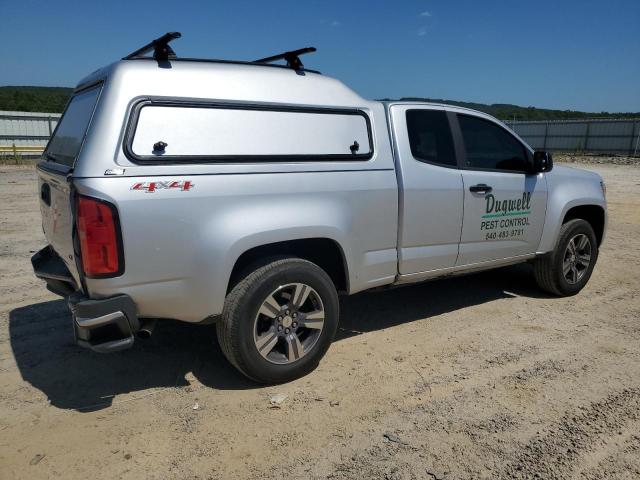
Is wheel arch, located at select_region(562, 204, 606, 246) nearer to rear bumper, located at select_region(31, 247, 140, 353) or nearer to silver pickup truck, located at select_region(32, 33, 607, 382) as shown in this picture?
silver pickup truck, located at select_region(32, 33, 607, 382)

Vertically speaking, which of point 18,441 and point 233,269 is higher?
point 233,269

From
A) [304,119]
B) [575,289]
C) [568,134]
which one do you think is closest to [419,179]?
[304,119]

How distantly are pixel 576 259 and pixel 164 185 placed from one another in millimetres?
4419

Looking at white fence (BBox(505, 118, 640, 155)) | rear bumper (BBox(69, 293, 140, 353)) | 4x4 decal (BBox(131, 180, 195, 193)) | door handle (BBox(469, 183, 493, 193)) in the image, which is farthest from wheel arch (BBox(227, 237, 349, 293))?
white fence (BBox(505, 118, 640, 155))

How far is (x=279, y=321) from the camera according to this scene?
332cm

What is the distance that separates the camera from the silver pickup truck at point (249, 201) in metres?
2.75

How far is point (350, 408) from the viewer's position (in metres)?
3.10

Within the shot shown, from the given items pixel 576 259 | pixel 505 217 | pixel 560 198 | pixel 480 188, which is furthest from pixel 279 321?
pixel 576 259

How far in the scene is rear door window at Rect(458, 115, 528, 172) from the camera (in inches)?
172

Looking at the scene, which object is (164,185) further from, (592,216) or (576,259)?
Answer: (592,216)

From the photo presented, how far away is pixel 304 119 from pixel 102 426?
7.58ft

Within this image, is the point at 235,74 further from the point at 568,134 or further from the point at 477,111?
the point at 568,134

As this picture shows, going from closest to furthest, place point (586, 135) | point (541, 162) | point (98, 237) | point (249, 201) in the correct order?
point (98, 237) → point (249, 201) → point (541, 162) → point (586, 135)

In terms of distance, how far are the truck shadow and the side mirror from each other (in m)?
1.42
